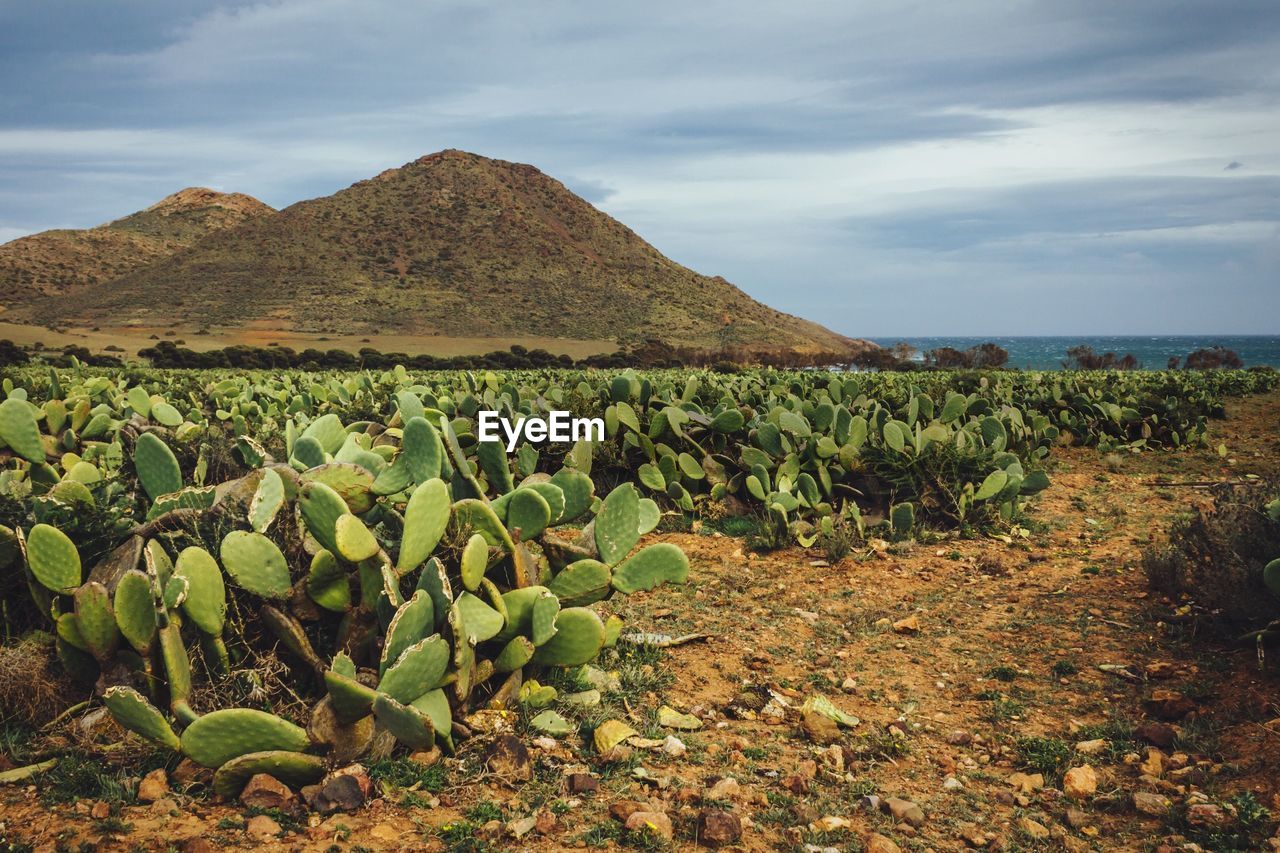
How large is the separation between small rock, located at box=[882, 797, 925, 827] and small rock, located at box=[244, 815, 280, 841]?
6.33 ft

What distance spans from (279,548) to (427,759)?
950 mm

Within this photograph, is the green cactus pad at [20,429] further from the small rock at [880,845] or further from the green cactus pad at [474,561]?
the small rock at [880,845]

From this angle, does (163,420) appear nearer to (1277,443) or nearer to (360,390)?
(360,390)

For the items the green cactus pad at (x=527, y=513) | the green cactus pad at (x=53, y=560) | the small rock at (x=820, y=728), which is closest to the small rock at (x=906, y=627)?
the small rock at (x=820, y=728)

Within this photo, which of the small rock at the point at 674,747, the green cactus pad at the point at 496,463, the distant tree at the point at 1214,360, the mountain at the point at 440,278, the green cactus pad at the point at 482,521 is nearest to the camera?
the small rock at the point at 674,747

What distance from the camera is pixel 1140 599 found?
16.5ft

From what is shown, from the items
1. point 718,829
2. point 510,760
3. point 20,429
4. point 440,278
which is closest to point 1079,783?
point 718,829

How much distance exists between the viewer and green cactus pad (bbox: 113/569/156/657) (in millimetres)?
2984

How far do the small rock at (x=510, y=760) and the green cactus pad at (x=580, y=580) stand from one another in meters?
0.74

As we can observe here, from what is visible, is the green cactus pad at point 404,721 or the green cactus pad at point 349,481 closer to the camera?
the green cactus pad at point 404,721

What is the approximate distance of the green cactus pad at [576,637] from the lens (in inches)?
138

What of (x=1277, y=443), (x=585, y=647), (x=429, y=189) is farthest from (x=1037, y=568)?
(x=429, y=189)

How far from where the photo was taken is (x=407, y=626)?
2982 millimetres

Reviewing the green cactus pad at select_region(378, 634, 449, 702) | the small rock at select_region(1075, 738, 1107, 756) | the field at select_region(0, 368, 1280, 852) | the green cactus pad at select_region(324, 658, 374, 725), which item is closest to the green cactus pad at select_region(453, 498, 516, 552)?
the field at select_region(0, 368, 1280, 852)
